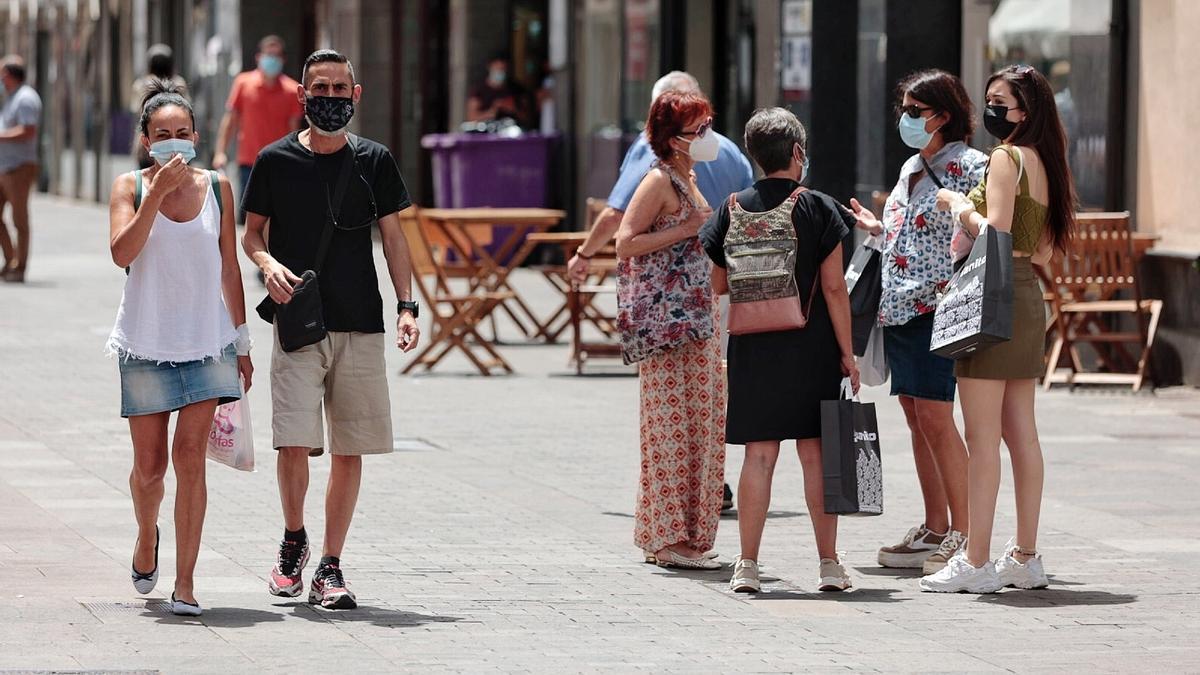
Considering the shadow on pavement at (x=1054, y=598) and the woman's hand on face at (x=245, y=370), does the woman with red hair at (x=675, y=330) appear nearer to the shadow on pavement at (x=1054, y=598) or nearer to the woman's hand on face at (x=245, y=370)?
the shadow on pavement at (x=1054, y=598)

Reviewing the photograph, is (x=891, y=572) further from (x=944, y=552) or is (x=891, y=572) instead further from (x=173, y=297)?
(x=173, y=297)

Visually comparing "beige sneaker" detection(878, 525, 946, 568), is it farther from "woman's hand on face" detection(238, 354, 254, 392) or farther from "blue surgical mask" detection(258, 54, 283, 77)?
"blue surgical mask" detection(258, 54, 283, 77)

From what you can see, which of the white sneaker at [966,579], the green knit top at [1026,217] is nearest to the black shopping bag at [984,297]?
the green knit top at [1026,217]

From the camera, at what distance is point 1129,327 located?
14750mm

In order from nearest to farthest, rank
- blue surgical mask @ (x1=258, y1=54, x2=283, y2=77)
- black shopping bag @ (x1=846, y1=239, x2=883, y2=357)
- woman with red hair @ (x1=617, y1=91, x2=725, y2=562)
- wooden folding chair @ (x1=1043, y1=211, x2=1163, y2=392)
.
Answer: black shopping bag @ (x1=846, y1=239, x2=883, y2=357)
woman with red hair @ (x1=617, y1=91, x2=725, y2=562)
wooden folding chair @ (x1=1043, y1=211, x2=1163, y2=392)
blue surgical mask @ (x1=258, y1=54, x2=283, y2=77)

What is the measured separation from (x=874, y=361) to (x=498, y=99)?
1820cm

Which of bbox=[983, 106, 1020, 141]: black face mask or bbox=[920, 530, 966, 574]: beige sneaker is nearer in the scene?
bbox=[983, 106, 1020, 141]: black face mask

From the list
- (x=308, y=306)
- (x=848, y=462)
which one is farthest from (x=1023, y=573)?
(x=308, y=306)

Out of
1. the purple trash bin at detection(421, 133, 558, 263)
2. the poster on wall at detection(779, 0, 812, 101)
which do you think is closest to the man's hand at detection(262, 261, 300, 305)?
the poster on wall at detection(779, 0, 812, 101)

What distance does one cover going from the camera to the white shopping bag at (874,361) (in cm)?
874

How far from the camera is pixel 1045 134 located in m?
8.14

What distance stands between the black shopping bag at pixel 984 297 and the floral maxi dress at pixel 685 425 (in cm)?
118

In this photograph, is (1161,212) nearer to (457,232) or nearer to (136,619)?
(457,232)

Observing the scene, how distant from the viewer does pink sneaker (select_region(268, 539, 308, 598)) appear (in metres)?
7.81
